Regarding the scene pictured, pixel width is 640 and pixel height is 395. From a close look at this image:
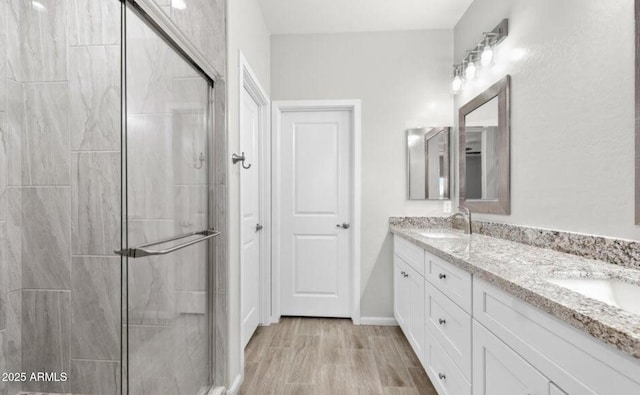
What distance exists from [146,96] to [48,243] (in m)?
0.57

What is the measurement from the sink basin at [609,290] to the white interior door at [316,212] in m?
2.02

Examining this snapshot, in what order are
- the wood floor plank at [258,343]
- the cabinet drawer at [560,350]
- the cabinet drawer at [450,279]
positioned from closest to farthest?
the cabinet drawer at [560,350]
the cabinet drawer at [450,279]
the wood floor plank at [258,343]

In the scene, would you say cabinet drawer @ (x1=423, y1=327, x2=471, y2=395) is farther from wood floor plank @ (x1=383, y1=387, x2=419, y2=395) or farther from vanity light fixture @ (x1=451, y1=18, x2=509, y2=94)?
vanity light fixture @ (x1=451, y1=18, x2=509, y2=94)

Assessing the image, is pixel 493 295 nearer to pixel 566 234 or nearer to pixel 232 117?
pixel 566 234

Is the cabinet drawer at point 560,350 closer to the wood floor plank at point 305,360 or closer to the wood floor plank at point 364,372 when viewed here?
the wood floor plank at point 364,372

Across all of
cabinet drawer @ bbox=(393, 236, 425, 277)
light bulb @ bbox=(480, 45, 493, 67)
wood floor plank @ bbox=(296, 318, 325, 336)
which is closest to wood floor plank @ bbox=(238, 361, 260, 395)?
wood floor plank @ bbox=(296, 318, 325, 336)

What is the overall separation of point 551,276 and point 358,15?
240 centimetres

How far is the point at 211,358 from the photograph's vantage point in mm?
1717

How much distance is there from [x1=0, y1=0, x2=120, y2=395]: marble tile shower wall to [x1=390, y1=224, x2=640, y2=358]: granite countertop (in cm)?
125

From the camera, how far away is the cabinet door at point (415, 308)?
1.99 m

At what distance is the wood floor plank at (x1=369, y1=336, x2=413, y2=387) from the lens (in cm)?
199

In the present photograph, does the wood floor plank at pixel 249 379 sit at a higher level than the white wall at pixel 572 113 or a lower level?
lower

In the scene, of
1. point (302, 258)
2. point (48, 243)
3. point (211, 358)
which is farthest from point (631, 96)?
point (302, 258)

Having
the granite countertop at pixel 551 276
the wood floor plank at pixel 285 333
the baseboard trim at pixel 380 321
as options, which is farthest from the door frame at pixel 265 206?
the granite countertop at pixel 551 276
